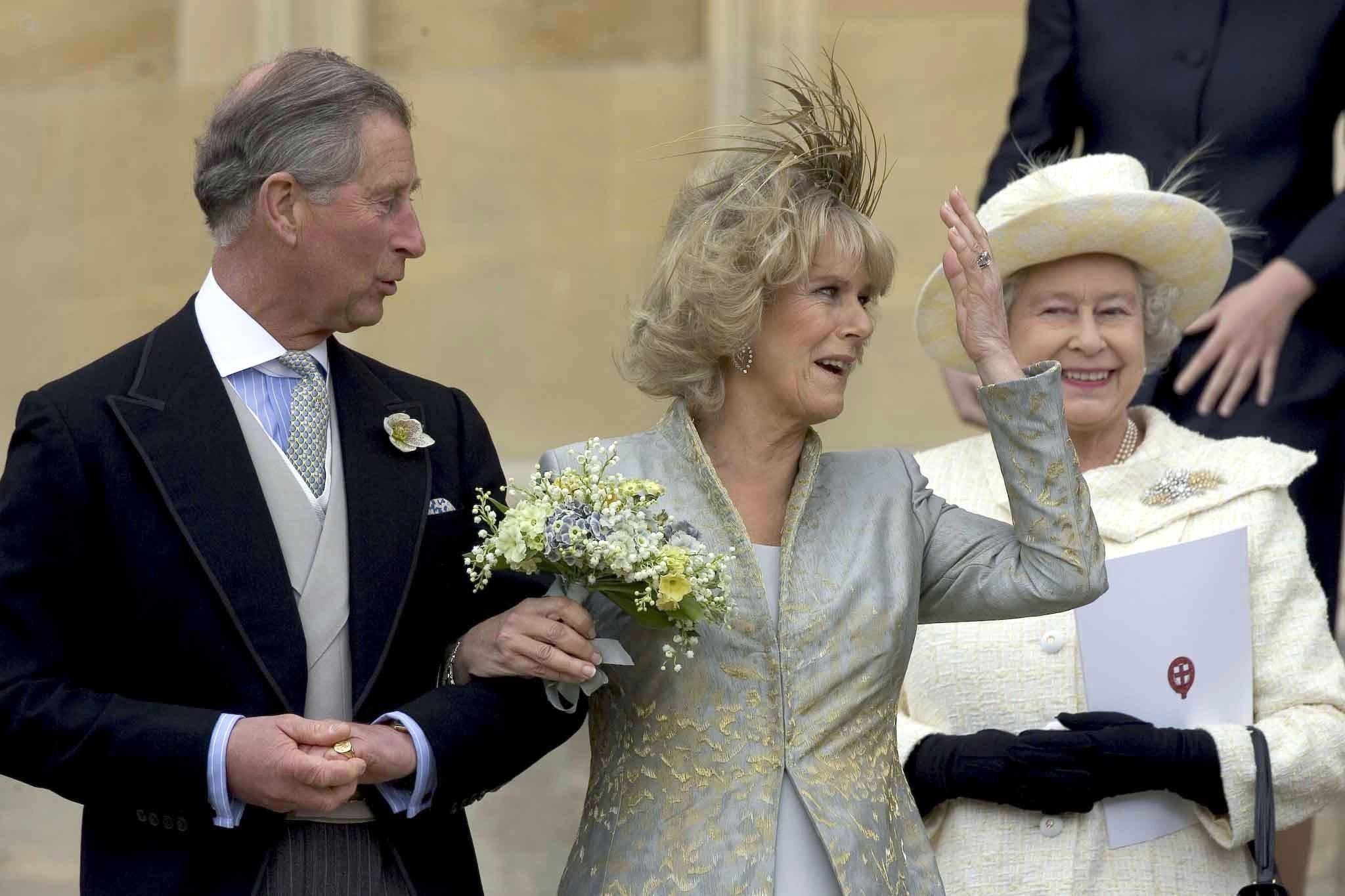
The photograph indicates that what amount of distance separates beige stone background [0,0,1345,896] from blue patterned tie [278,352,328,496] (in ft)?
10.5

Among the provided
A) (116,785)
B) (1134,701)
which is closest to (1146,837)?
(1134,701)

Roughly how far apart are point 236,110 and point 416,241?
0.34 metres

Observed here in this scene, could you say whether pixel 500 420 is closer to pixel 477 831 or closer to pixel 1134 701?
pixel 477 831

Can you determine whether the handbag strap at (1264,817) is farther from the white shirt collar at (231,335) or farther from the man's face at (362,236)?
the white shirt collar at (231,335)

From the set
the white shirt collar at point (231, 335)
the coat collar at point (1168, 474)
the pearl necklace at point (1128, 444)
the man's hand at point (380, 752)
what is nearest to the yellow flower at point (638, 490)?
the man's hand at point (380, 752)

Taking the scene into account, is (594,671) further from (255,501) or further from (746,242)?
(746,242)

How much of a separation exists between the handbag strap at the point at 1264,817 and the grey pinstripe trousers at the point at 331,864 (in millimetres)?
1525

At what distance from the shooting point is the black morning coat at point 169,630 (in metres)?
3.11

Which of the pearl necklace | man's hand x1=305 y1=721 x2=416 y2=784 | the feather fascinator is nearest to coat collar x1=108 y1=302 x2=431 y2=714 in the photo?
man's hand x1=305 y1=721 x2=416 y2=784

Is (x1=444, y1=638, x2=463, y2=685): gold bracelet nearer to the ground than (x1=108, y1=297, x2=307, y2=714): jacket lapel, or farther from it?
nearer to the ground

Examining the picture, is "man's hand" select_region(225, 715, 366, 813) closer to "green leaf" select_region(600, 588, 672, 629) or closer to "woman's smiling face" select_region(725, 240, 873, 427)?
"green leaf" select_region(600, 588, 672, 629)

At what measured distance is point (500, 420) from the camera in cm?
666

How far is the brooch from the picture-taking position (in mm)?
4312

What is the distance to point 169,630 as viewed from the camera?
318 centimetres
